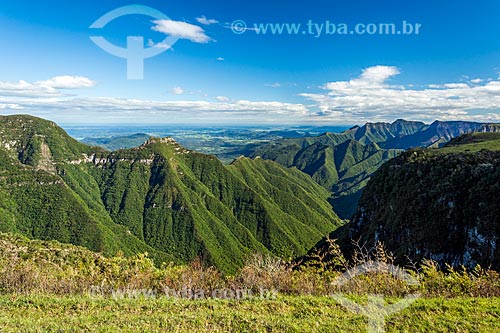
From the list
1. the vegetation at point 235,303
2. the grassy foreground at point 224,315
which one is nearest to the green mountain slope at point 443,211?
the vegetation at point 235,303

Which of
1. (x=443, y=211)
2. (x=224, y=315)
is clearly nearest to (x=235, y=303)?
(x=224, y=315)

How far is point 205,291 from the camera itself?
16219mm

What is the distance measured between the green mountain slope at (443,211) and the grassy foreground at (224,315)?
34.2 m

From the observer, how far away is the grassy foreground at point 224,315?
411 inches

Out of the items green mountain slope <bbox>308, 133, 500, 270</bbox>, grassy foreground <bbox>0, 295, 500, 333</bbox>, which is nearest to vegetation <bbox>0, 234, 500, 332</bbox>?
grassy foreground <bbox>0, 295, 500, 333</bbox>

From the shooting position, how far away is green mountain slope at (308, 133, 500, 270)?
4553cm

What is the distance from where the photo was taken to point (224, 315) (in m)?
11.6

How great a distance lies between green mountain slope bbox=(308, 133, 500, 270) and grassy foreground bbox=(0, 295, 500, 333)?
112ft

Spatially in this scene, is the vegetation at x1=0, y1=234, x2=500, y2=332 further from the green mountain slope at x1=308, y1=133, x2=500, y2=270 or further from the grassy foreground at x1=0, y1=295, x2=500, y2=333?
the green mountain slope at x1=308, y1=133, x2=500, y2=270

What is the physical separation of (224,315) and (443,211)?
5661cm

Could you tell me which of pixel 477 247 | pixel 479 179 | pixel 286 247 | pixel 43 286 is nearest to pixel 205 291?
pixel 43 286

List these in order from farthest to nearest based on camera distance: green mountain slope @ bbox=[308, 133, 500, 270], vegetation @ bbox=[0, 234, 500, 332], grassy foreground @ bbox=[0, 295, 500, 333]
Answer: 1. green mountain slope @ bbox=[308, 133, 500, 270]
2. vegetation @ bbox=[0, 234, 500, 332]
3. grassy foreground @ bbox=[0, 295, 500, 333]

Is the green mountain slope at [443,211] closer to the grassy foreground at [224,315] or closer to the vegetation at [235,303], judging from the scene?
the vegetation at [235,303]

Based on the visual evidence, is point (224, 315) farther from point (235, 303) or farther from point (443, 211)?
point (443, 211)
